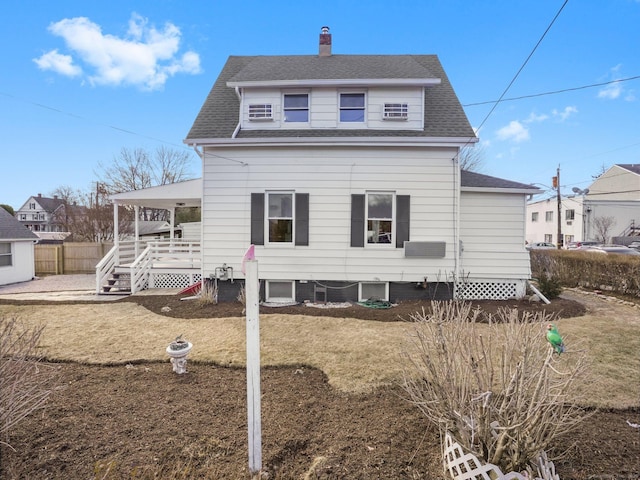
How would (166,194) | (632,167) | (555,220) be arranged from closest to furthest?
(166,194) → (555,220) → (632,167)

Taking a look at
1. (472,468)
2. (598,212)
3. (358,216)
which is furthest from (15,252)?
(598,212)

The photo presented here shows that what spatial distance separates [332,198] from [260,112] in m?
3.12

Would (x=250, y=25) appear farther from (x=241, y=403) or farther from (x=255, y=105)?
(x=241, y=403)

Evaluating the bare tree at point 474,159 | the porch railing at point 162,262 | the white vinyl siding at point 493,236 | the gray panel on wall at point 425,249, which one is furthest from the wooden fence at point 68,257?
the bare tree at point 474,159

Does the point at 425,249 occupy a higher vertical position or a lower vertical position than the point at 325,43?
lower

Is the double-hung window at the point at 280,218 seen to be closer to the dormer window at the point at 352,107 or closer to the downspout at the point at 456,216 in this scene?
the dormer window at the point at 352,107

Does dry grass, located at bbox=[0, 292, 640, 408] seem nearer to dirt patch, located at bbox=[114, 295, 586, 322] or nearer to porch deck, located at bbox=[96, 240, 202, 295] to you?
dirt patch, located at bbox=[114, 295, 586, 322]

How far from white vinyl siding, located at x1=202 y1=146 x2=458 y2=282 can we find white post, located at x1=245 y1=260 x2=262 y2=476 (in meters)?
6.07

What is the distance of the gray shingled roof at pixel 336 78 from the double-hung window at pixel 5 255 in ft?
36.2

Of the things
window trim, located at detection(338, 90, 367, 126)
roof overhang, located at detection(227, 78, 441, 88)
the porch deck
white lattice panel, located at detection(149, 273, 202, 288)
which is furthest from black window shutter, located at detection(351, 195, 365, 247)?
white lattice panel, located at detection(149, 273, 202, 288)

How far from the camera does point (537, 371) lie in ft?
7.32

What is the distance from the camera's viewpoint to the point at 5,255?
43.1 feet

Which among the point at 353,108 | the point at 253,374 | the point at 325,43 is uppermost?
the point at 325,43

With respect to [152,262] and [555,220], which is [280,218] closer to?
[152,262]
